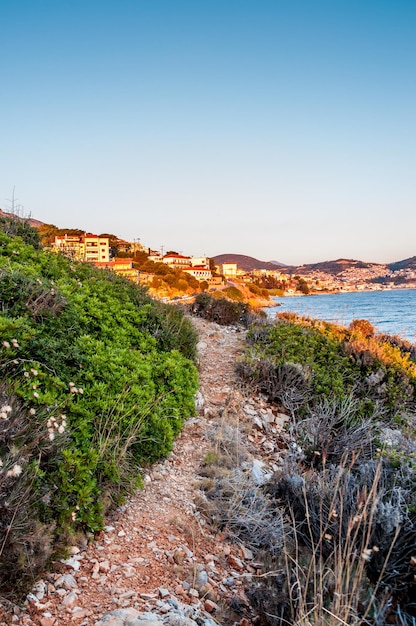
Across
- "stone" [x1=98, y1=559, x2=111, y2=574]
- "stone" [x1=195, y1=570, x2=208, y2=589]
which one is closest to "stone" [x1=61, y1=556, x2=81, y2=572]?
"stone" [x1=98, y1=559, x2=111, y2=574]

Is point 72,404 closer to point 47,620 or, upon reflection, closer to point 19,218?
point 47,620

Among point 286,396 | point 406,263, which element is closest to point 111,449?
point 286,396

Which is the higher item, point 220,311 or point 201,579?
point 220,311

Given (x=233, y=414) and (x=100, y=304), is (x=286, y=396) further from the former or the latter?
(x=100, y=304)

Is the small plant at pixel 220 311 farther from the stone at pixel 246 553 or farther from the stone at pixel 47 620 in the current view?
the stone at pixel 47 620

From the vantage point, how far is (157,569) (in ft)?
9.45

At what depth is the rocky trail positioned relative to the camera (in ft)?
7.68

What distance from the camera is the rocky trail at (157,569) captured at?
234cm

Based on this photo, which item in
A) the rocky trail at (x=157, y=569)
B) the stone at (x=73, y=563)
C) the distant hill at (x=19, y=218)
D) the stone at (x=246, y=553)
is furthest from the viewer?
the distant hill at (x=19, y=218)

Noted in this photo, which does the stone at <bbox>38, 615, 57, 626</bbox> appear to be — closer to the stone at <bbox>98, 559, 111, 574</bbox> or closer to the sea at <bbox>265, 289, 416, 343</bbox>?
the stone at <bbox>98, 559, 111, 574</bbox>

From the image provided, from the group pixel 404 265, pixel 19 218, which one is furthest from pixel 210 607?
pixel 404 265

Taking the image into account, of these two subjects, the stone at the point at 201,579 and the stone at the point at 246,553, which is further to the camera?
the stone at the point at 246,553

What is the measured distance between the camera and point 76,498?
9.56ft

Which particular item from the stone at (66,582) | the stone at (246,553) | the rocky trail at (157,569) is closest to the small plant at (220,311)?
the rocky trail at (157,569)
